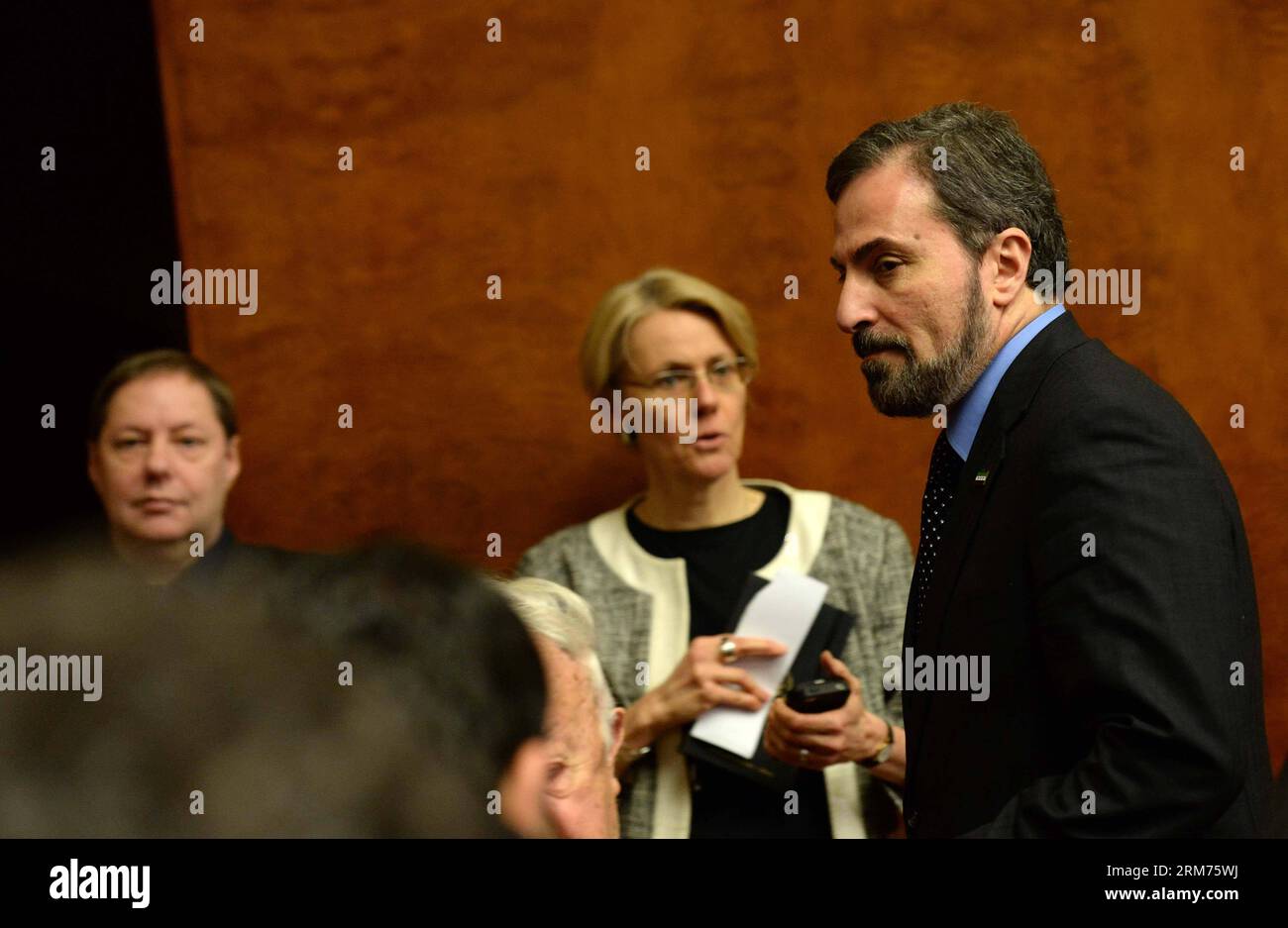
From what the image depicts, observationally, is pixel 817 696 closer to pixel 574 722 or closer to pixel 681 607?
pixel 681 607

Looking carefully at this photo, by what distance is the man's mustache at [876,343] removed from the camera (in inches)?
78.2

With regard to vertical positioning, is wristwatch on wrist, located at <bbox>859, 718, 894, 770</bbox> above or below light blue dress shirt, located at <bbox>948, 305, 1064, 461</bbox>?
below

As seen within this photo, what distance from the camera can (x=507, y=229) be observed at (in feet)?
11.1

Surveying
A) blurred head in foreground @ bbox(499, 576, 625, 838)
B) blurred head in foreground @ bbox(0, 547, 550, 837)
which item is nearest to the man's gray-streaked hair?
blurred head in foreground @ bbox(499, 576, 625, 838)

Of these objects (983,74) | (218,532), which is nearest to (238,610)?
(218,532)

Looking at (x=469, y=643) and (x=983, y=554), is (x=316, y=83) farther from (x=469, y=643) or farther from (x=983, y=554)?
(x=469, y=643)

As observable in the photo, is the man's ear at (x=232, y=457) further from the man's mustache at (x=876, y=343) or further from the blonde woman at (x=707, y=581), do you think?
the man's mustache at (x=876, y=343)

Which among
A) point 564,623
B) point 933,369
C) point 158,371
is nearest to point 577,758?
point 564,623

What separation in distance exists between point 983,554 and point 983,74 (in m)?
1.91

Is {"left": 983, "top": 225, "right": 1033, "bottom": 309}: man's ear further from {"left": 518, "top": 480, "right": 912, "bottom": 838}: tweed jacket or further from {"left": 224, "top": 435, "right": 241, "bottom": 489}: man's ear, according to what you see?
{"left": 224, "top": 435, "right": 241, "bottom": 489}: man's ear

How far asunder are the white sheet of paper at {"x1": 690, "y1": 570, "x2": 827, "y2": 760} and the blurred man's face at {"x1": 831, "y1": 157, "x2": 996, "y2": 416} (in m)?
0.82

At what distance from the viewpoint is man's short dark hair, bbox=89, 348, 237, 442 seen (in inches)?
116

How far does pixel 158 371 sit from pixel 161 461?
0.19 metres

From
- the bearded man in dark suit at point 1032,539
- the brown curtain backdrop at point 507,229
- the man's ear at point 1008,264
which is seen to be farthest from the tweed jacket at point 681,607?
the man's ear at point 1008,264
